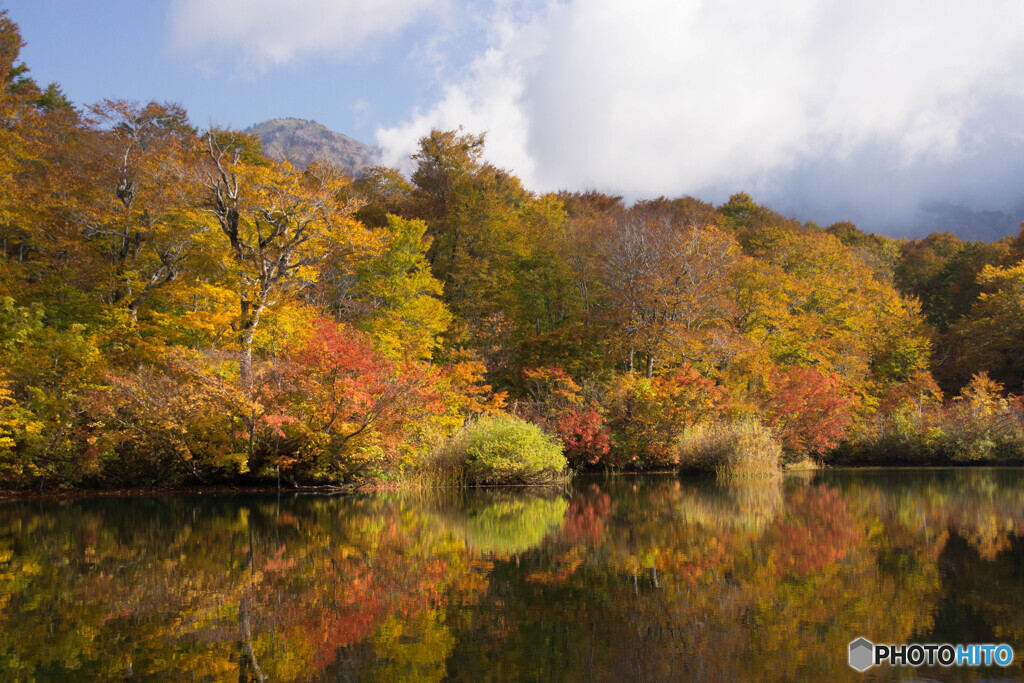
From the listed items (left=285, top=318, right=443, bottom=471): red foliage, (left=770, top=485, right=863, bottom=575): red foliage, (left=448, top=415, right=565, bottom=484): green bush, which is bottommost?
(left=770, top=485, right=863, bottom=575): red foliage

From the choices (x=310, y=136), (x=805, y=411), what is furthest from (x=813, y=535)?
(x=310, y=136)

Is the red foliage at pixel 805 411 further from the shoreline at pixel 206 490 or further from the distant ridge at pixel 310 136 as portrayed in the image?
the distant ridge at pixel 310 136

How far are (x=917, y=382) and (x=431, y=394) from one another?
26194 mm

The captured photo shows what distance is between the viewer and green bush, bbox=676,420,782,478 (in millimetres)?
19797

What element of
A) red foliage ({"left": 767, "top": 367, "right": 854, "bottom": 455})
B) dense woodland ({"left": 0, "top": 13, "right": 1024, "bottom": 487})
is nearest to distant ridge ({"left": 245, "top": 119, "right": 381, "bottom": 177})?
dense woodland ({"left": 0, "top": 13, "right": 1024, "bottom": 487})

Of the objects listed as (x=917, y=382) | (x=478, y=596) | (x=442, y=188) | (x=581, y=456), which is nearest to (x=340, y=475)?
(x=581, y=456)

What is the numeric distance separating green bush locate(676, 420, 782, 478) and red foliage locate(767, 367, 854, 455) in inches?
117

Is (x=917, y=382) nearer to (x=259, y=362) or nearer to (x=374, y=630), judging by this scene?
(x=259, y=362)

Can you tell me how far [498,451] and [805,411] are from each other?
12.8 meters

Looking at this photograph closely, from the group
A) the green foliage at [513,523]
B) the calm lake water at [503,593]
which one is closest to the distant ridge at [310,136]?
the green foliage at [513,523]

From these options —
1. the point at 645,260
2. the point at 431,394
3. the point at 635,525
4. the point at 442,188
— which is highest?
the point at 442,188

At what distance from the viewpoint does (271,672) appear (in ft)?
13.7

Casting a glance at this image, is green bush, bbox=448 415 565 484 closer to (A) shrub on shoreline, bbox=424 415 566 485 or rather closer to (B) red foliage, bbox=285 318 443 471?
(A) shrub on shoreline, bbox=424 415 566 485
